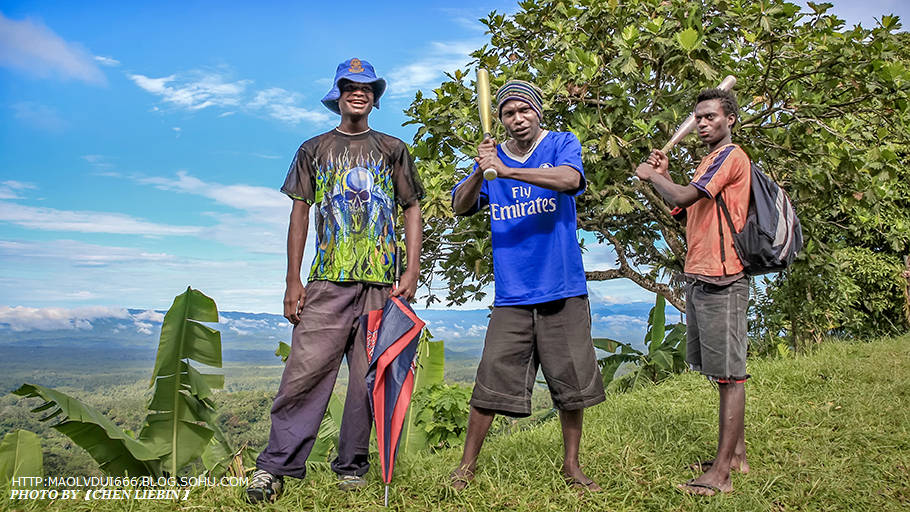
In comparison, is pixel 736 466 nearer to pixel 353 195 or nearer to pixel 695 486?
pixel 695 486

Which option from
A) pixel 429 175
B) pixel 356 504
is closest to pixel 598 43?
pixel 429 175

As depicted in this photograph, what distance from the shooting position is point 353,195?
3.68 metres

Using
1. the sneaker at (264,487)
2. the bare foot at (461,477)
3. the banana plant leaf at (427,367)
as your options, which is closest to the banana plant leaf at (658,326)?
the banana plant leaf at (427,367)

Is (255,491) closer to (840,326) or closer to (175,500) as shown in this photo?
(175,500)

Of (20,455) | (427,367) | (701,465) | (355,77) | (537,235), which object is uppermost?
(355,77)

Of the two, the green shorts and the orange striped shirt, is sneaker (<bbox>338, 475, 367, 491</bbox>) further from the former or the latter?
the orange striped shirt

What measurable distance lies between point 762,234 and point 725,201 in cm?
26

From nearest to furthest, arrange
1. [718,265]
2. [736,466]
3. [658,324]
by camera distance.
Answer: [718,265] → [736,466] → [658,324]

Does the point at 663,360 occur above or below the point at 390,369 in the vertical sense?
below

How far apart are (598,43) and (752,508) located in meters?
5.16

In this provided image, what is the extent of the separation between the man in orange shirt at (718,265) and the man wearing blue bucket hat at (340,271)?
1.48 m

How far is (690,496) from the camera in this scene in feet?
12.0

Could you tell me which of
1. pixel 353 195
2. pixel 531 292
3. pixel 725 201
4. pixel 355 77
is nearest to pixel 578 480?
pixel 531 292

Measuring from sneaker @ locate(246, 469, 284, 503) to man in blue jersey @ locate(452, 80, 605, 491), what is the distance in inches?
37.7
